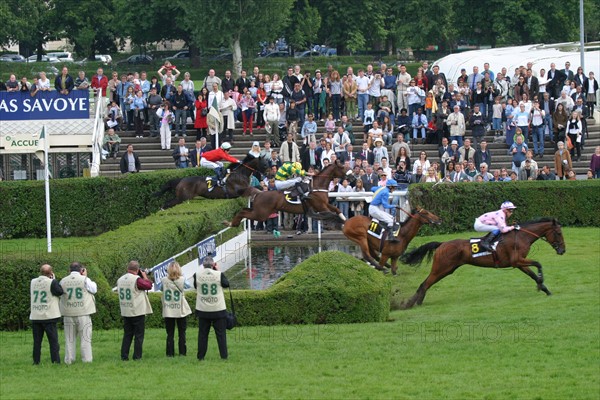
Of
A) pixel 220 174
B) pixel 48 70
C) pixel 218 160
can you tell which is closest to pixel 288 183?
pixel 220 174

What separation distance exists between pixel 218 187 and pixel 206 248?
4.34m

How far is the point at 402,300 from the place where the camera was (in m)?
20.7

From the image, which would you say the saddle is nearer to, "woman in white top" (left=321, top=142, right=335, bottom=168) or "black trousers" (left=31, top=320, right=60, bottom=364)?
"black trousers" (left=31, top=320, right=60, bottom=364)

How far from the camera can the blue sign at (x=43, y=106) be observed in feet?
109

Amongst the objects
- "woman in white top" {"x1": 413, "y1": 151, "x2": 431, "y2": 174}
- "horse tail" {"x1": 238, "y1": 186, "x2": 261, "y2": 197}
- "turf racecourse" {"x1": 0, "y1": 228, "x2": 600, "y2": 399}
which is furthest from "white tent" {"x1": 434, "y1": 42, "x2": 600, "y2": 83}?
"turf racecourse" {"x1": 0, "y1": 228, "x2": 600, "y2": 399}

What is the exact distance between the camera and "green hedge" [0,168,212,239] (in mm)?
29422

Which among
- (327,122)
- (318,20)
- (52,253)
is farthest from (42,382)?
(318,20)

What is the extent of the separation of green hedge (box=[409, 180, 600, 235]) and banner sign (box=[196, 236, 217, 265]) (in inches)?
244

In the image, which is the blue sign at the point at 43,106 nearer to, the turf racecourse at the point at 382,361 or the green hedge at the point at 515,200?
the green hedge at the point at 515,200

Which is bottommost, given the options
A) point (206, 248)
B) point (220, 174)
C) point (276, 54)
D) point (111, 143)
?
point (206, 248)

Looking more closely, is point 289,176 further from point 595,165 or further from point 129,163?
point 595,165

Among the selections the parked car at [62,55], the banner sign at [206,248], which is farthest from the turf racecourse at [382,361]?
the parked car at [62,55]

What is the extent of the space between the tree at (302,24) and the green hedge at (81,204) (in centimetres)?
3869

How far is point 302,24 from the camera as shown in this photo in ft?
226
